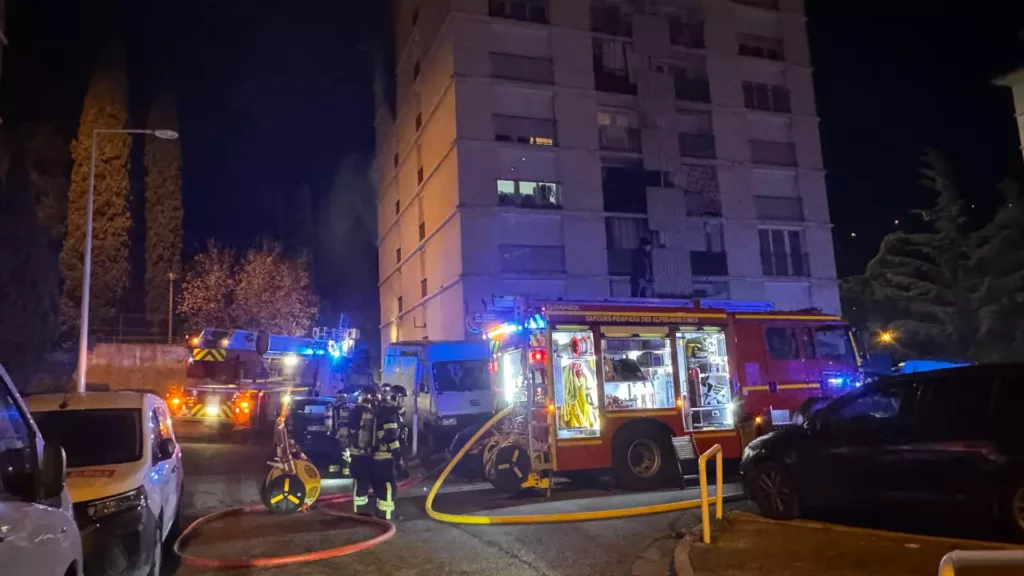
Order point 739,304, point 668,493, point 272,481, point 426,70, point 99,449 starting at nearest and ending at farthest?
point 99,449 → point 272,481 → point 668,493 → point 739,304 → point 426,70

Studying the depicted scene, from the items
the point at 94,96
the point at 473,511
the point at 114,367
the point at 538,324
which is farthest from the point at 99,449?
the point at 94,96

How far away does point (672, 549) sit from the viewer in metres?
7.05

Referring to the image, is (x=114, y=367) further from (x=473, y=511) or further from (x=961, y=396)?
(x=961, y=396)

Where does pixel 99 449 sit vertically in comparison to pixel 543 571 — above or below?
above

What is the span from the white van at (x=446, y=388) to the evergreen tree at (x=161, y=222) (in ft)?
70.8

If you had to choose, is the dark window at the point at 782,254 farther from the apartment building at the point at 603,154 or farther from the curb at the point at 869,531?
the curb at the point at 869,531

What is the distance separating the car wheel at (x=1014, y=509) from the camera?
20.3ft

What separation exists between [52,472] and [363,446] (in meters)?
5.80

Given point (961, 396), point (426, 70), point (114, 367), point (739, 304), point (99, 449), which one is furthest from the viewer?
point (426, 70)

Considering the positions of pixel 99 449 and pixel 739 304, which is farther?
pixel 739 304

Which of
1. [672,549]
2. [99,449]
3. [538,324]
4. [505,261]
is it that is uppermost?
[505,261]

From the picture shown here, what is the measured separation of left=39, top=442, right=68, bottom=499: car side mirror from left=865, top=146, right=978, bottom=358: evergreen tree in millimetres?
27448

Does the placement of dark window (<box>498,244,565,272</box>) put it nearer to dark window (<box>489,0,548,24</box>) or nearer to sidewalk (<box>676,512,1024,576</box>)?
dark window (<box>489,0,548,24</box>)

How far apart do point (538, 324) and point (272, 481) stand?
415cm
